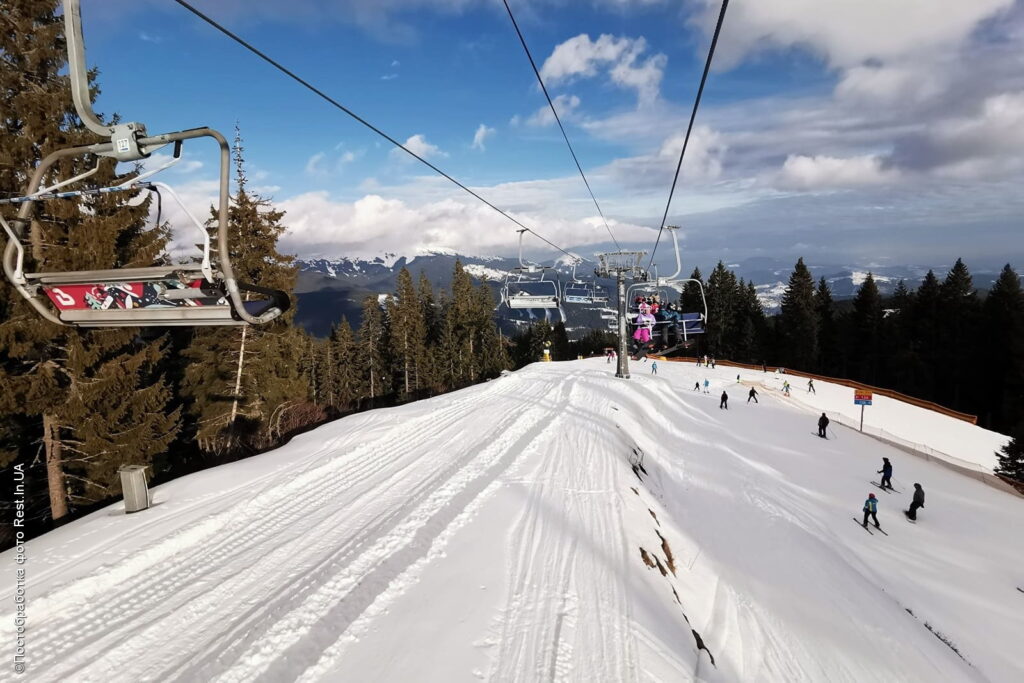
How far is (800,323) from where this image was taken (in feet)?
222

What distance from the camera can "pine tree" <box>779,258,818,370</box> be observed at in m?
66.8

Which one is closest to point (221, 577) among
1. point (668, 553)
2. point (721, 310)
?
point (668, 553)

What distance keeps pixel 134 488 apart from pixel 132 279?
19.6ft

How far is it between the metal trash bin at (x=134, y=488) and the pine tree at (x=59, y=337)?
5303 mm

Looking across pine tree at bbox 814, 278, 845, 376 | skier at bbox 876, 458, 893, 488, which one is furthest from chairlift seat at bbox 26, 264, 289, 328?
pine tree at bbox 814, 278, 845, 376

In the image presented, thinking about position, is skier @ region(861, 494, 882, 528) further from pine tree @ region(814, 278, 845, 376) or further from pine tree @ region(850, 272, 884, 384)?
pine tree @ region(814, 278, 845, 376)

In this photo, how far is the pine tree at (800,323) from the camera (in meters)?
66.8

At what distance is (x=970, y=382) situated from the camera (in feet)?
177

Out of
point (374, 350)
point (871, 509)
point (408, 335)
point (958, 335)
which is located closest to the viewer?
point (871, 509)

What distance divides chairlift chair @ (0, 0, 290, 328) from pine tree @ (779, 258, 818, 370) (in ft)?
248

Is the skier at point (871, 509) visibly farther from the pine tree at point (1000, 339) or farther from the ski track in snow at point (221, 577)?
the pine tree at point (1000, 339)

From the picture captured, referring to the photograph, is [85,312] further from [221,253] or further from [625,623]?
[625,623]

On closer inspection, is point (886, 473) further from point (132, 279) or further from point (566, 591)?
point (132, 279)

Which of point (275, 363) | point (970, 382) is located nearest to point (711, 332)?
point (970, 382)
